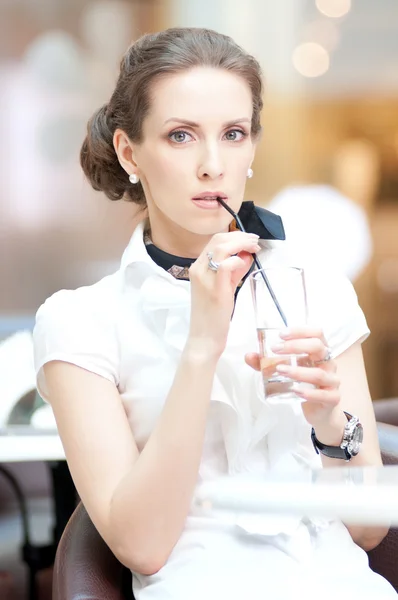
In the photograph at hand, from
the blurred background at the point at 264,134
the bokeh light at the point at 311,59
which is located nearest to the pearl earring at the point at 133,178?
the blurred background at the point at 264,134

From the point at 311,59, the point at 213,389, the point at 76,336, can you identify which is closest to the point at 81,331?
the point at 76,336

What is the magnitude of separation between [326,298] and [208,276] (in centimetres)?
32

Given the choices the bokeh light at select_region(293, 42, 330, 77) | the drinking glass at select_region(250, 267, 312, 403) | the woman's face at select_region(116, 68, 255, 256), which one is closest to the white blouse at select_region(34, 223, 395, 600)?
the woman's face at select_region(116, 68, 255, 256)

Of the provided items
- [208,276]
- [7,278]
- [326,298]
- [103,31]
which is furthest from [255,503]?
[103,31]

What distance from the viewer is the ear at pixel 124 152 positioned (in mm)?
1545

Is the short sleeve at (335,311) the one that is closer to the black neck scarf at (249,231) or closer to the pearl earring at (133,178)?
the black neck scarf at (249,231)

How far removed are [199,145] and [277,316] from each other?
355 mm

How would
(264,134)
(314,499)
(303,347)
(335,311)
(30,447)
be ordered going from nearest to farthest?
(314,499) < (303,347) < (335,311) < (30,447) < (264,134)

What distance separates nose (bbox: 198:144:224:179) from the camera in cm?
139

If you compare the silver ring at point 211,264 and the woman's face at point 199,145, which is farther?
the woman's face at point 199,145

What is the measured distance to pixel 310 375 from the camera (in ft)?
3.81

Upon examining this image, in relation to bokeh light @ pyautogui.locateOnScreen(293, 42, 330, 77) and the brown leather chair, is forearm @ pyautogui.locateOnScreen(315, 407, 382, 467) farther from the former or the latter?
bokeh light @ pyautogui.locateOnScreen(293, 42, 330, 77)

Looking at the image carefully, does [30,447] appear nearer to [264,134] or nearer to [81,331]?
[81,331]

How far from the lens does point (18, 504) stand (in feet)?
9.63
